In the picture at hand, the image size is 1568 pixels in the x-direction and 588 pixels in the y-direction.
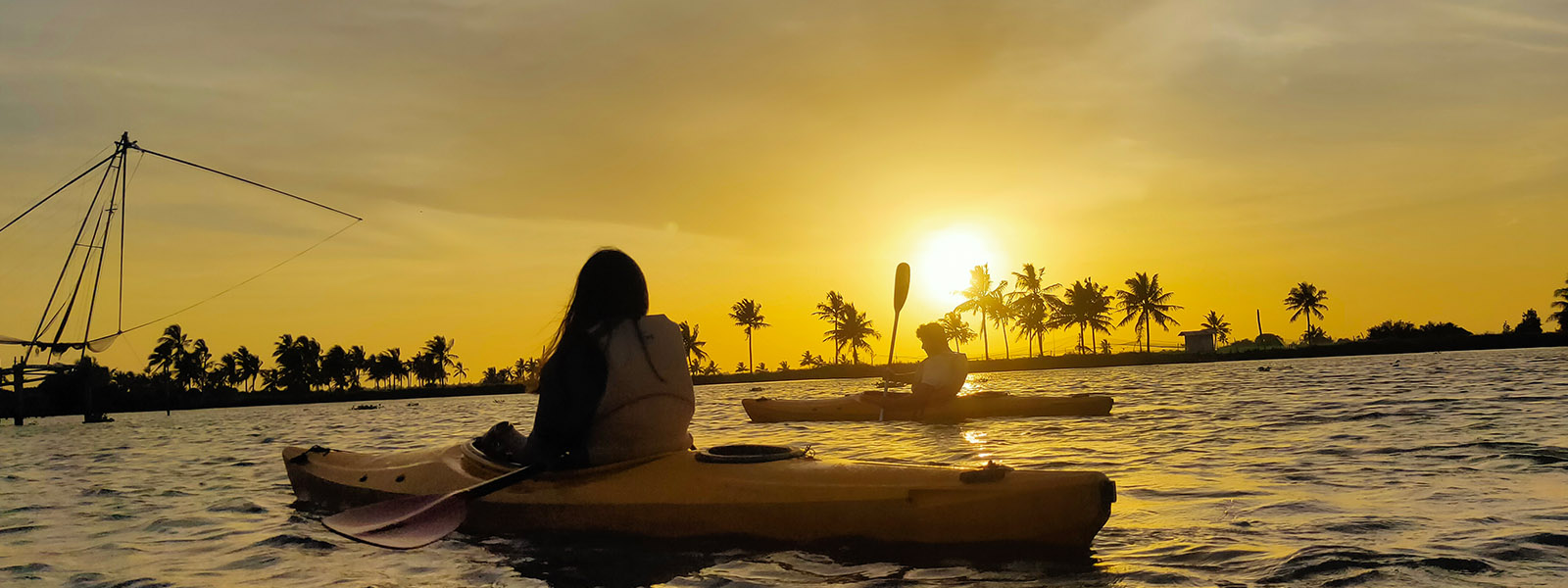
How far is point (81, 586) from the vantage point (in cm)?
459

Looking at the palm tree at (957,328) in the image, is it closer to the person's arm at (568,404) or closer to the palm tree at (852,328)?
the palm tree at (852,328)

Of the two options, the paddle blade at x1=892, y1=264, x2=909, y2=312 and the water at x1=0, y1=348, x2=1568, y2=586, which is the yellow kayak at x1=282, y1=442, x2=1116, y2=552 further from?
the paddle blade at x1=892, y1=264, x2=909, y2=312

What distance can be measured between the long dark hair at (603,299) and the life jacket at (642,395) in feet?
0.22

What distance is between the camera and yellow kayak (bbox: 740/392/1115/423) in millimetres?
13461

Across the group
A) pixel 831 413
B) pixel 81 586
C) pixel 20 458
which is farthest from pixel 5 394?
pixel 81 586

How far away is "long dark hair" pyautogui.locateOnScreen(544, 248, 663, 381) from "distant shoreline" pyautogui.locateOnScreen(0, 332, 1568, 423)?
63.4 meters

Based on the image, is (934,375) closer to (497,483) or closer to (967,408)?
(967,408)

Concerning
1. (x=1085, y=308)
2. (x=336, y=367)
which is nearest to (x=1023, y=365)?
(x=1085, y=308)

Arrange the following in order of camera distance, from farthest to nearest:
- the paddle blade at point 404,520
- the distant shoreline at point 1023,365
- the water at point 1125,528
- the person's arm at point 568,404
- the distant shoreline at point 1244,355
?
the distant shoreline at point 1023,365 → the distant shoreline at point 1244,355 → the paddle blade at point 404,520 → the person's arm at point 568,404 → the water at point 1125,528

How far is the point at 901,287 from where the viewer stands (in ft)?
41.8

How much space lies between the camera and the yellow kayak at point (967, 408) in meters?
13.5

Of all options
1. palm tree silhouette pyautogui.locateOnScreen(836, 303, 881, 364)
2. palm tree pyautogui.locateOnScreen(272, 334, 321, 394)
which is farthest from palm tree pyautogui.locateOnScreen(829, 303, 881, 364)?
palm tree pyautogui.locateOnScreen(272, 334, 321, 394)

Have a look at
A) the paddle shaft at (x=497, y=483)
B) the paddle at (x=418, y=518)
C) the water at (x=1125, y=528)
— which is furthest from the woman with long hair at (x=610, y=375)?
the water at (x=1125, y=528)

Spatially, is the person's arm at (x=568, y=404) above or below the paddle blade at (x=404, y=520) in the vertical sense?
above
